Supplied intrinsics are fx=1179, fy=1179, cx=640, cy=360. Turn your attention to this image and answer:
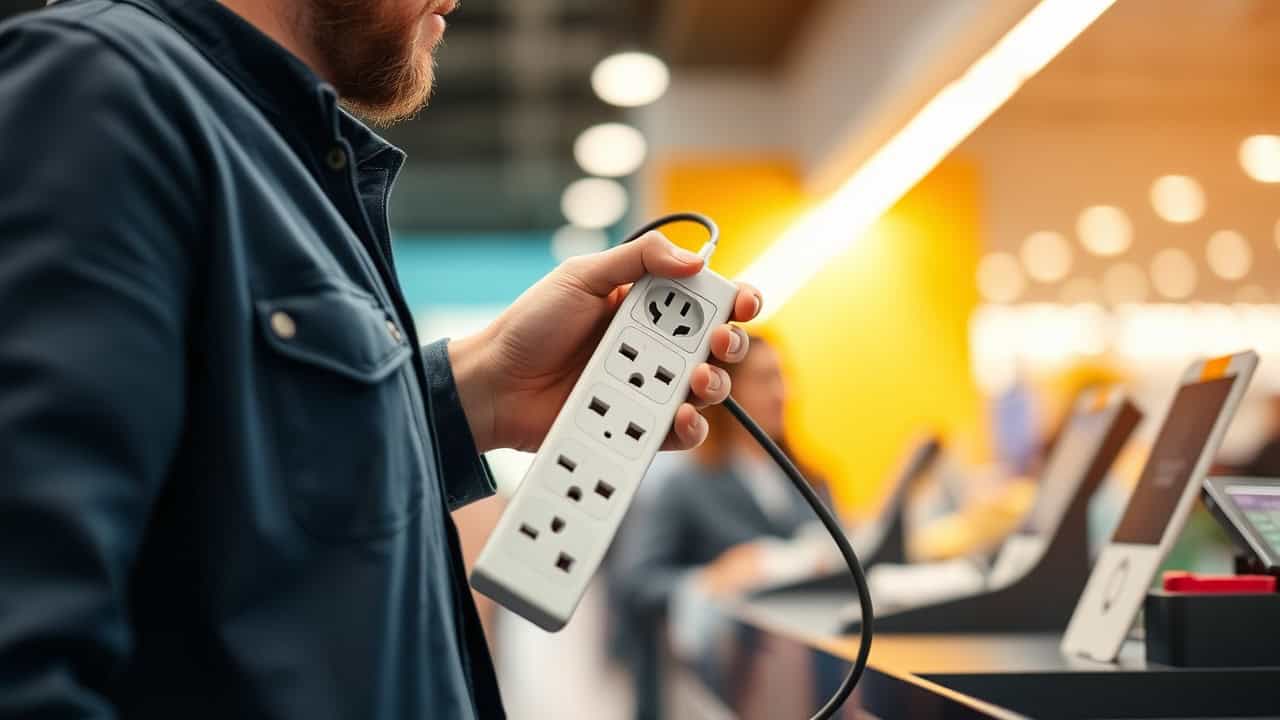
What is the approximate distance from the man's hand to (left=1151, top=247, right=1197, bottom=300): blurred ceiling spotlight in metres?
5.88

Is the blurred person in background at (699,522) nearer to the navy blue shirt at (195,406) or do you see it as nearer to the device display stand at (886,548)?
the device display stand at (886,548)

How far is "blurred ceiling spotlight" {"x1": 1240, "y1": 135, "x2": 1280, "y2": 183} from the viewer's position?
→ 75.3 inches

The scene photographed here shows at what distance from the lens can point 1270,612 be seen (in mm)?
915

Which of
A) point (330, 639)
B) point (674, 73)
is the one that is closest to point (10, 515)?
point (330, 639)

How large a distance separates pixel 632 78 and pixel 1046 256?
3009 mm

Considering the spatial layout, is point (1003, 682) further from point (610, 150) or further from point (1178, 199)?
point (610, 150)

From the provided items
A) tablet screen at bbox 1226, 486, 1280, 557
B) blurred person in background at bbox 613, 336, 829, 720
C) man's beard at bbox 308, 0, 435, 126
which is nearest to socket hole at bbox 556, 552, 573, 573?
man's beard at bbox 308, 0, 435, 126

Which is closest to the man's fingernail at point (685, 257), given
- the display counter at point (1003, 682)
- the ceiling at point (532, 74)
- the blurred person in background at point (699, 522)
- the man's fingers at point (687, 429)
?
the man's fingers at point (687, 429)

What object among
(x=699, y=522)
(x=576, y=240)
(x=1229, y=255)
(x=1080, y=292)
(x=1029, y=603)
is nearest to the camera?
(x=1029, y=603)

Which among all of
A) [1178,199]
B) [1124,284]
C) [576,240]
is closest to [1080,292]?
[1124,284]

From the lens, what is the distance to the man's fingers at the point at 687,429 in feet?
3.17

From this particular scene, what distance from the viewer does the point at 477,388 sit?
3.66 ft

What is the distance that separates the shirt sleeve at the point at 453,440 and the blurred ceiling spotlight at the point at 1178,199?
153 inches

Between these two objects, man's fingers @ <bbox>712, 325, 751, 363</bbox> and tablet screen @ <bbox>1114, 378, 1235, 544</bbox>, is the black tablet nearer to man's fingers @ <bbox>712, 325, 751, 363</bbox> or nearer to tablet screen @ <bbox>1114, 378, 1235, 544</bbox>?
tablet screen @ <bbox>1114, 378, 1235, 544</bbox>
